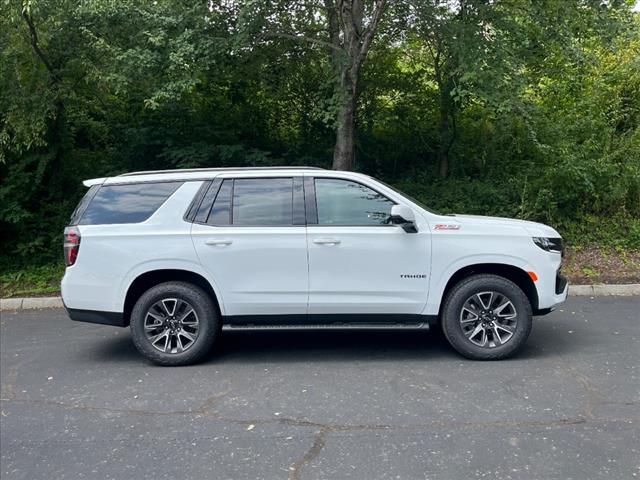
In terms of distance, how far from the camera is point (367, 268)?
563 centimetres

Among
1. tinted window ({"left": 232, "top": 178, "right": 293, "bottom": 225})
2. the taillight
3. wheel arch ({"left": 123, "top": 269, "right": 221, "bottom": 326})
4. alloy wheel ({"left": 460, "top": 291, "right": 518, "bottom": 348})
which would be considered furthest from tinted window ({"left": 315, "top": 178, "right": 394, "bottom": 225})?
the taillight

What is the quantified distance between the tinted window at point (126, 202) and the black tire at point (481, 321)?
2.93 metres

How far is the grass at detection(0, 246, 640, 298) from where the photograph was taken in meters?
9.20

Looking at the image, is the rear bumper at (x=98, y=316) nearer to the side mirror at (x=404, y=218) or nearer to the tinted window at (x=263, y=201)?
the tinted window at (x=263, y=201)

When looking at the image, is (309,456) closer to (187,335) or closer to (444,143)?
(187,335)

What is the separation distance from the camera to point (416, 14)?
1027 cm

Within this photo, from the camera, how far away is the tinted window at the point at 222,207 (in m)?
5.82

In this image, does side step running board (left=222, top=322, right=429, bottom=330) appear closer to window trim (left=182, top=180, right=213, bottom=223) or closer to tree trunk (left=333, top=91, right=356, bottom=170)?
window trim (left=182, top=180, right=213, bottom=223)

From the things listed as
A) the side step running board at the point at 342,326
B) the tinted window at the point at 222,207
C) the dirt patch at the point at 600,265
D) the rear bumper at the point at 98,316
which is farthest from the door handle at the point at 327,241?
the dirt patch at the point at 600,265

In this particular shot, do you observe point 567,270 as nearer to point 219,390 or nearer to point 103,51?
point 219,390

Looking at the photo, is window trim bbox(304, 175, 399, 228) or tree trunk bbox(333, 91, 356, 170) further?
tree trunk bbox(333, 91, 356, 170)

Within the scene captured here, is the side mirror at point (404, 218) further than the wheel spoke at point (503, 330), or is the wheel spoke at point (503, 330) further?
the wheel spoke at point (503, 330)

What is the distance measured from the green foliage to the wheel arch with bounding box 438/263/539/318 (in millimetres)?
3369

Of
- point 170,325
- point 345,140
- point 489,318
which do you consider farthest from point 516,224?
point 345,140
